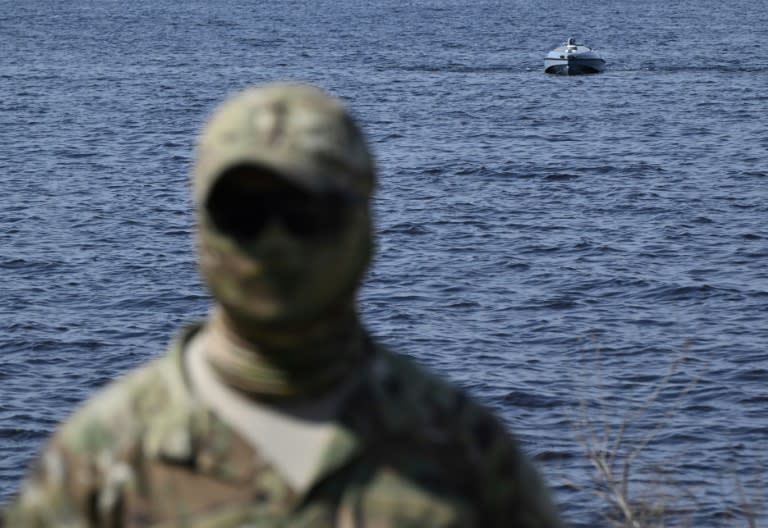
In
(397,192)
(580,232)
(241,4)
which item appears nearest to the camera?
(580,232)

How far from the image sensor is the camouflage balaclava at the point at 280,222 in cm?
327

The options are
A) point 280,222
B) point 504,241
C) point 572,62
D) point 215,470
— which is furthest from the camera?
point 572,62

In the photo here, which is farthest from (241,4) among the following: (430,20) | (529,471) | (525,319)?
(529,471)

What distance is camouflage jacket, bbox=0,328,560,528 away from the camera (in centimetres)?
341

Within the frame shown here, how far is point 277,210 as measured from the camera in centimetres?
332

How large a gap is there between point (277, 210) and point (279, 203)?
0.7 inches

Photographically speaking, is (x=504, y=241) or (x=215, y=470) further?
(x=504, y=241)

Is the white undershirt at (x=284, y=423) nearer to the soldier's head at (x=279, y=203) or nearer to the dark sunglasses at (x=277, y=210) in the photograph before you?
the soldier's head at (x=279, y=203)

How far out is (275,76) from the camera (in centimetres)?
9481

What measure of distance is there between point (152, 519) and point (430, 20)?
484ft

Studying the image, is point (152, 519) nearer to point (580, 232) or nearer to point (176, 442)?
point (176, 442)

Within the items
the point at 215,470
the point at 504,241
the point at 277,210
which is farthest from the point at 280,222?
the point at 504,241

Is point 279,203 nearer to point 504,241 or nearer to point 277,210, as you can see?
point 277,210

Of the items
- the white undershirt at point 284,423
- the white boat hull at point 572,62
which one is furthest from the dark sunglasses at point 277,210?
the white boat hull at point 572,62
